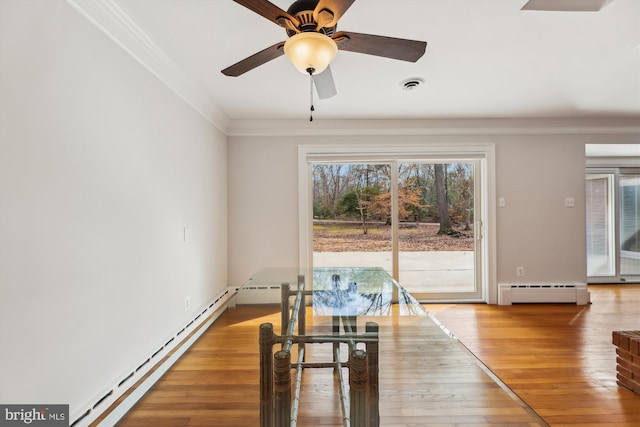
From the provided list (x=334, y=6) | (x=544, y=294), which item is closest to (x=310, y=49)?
(x=334, y=6)

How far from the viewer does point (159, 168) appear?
2.13 meters

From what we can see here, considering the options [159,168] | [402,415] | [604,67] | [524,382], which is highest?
[604,67]

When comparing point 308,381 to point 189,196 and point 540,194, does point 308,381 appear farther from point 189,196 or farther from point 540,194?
point 540,194

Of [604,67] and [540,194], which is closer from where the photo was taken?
[604,67]

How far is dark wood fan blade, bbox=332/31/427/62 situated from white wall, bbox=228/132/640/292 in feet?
7.28

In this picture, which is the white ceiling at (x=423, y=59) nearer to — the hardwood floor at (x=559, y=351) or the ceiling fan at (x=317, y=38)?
the ceiling fan at (x=317, y=38)

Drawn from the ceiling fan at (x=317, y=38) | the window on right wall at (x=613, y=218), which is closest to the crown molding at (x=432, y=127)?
the window on right wall at (x=613, y=218)

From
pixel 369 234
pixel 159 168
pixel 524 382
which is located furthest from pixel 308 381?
pixel 369 234

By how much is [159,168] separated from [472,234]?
3.74 m

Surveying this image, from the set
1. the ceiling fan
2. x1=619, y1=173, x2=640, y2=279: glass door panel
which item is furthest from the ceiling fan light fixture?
x1=619, y1=173, x2=640, y2=279: glass door panel

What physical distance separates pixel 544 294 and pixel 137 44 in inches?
193

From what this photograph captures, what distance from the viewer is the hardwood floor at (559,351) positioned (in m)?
1.76

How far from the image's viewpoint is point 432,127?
369cm

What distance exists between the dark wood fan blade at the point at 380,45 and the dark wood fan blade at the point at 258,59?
0.30 metres
